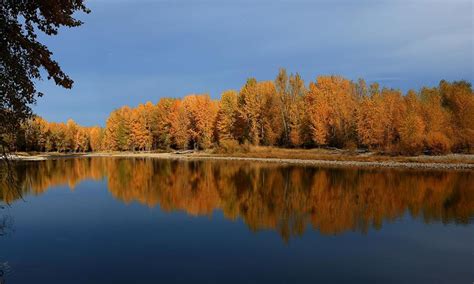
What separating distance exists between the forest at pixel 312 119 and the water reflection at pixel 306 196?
16012 millimetres

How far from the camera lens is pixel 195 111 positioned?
89.1 m

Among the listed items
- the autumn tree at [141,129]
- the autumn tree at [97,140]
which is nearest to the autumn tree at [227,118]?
the autumn tree at [141,129]

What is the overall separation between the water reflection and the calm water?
92mm

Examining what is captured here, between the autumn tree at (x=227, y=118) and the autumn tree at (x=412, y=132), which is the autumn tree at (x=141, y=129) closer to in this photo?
the autumn tree at (x=227, y=118)

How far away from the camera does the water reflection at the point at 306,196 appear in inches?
773

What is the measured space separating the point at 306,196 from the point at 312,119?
39158 mm

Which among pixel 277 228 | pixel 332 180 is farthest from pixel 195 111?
pixel 277 228

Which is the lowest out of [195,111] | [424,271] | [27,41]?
[424,271]

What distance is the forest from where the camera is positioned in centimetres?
5688

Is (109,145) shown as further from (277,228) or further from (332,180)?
(277,228)

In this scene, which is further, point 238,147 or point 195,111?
point 195,111

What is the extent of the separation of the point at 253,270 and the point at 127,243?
18.4 feet

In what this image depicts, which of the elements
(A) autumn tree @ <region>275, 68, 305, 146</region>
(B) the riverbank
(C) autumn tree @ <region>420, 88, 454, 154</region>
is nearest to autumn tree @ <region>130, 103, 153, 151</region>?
(B) the riverbank

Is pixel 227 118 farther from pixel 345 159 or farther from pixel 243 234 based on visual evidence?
pixel 243 234
